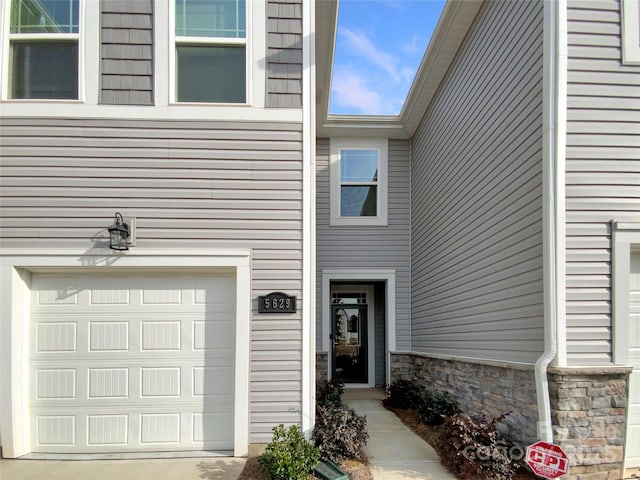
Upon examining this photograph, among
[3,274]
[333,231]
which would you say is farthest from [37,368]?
[333,231]

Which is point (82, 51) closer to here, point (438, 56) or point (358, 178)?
point (438, 56)

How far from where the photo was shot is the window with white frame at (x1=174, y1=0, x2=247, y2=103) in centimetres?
470

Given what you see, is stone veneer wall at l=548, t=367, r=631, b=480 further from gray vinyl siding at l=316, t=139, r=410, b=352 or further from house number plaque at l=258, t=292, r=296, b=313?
gray vinyl siding at l=316, t=139, r=410, b=352

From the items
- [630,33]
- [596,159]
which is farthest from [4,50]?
[630,33]

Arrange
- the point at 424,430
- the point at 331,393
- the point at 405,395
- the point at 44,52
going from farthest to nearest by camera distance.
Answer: the point at 405,395 → the point at 331,393 → the point at 424,430 → the point at 44,52

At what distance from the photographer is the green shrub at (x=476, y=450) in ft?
13.2

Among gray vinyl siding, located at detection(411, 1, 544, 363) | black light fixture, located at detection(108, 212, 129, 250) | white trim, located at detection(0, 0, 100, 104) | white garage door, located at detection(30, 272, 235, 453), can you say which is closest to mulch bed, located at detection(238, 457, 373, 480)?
white garage door, located at detection(30, 272, 235, 453)

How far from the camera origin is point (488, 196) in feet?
17.7

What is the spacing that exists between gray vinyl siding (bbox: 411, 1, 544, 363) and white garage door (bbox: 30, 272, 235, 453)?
2.94 m

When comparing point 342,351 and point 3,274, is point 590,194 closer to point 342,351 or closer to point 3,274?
point 3,274

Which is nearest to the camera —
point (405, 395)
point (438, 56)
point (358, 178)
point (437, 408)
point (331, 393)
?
point (437, 408)

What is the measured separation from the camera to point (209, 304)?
15.3 ft

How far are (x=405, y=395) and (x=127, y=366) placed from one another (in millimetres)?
4579

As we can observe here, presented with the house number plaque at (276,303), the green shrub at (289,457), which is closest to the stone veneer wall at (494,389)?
the green shrub at (289,457)
